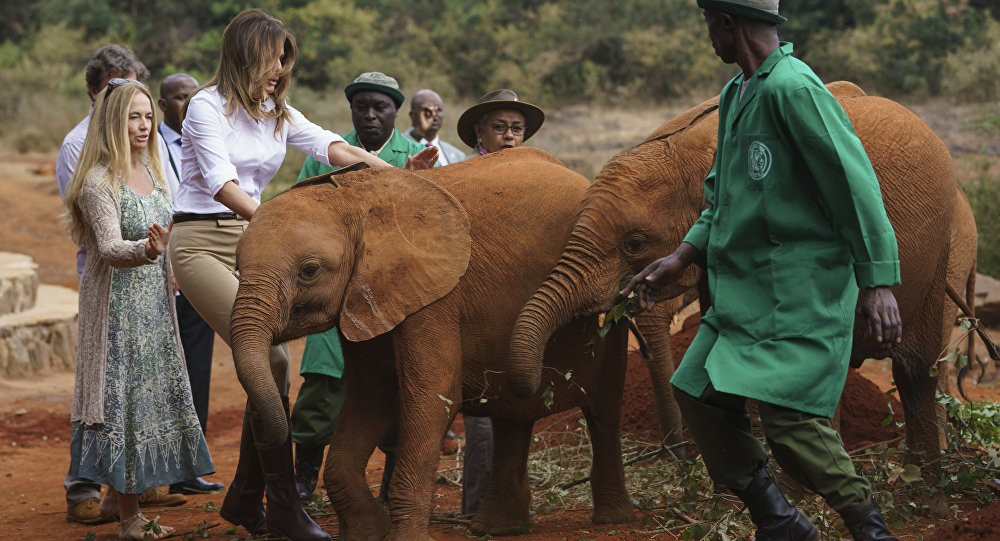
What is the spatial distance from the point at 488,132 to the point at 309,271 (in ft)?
8.46

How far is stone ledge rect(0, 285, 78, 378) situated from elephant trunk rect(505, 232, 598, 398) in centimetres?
850

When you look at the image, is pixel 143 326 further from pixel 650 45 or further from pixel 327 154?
pixel 650 45

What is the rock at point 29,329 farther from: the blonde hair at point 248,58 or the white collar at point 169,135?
the blonde hair at point 248,58

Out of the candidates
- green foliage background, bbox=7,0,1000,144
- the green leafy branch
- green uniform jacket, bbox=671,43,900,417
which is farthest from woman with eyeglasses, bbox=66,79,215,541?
green foliage background, bbox=7,0,1000,144

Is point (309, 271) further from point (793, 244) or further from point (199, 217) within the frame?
point (793, 244)

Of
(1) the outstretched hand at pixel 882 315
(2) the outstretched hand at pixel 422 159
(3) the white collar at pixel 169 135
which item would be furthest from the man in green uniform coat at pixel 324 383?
(1) the outstretched hand at pixel 882 315

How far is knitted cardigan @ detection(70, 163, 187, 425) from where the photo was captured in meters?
5.70

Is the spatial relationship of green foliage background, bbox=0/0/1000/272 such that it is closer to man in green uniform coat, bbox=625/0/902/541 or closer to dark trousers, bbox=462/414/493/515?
dark trousers, bbox=462/414/493/515

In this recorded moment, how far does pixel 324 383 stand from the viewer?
6305 millimetres

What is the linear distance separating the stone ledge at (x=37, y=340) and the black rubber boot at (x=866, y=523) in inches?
394

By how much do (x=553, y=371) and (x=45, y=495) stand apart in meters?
4.11

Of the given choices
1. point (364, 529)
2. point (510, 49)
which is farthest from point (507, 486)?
point (510, 49)

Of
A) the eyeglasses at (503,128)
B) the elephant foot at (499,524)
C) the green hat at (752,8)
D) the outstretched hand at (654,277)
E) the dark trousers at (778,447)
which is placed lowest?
the elephant foot at (499,524)

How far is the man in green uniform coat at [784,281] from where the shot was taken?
351 centimetres
